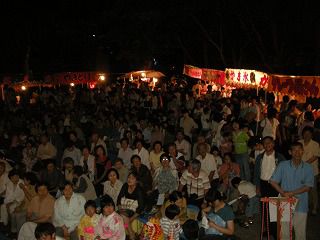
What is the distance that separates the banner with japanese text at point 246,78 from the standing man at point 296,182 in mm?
10378

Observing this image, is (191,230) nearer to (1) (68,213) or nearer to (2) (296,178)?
(2) (296,178)

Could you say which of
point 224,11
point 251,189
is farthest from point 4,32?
point 251,189

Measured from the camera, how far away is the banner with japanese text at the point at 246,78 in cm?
1690

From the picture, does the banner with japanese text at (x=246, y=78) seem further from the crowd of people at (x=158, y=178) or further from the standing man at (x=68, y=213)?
the standing man at (x=68, y=213)

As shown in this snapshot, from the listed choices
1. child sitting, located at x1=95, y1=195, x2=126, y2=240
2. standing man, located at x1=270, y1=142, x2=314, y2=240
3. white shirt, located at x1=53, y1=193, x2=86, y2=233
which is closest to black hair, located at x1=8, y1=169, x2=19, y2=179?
white shirt, located at x1=53, y1=193, x2=86, y2=233

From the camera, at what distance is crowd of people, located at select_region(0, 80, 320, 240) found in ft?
21.3

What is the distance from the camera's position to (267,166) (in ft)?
25.0

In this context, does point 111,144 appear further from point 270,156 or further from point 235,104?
point 270,156

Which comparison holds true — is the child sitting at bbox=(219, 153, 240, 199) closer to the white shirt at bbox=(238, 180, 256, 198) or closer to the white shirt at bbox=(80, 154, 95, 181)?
the white shirt at bbox=(238, 180, 256, 198)

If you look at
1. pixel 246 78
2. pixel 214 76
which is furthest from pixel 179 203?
pixel 214 76

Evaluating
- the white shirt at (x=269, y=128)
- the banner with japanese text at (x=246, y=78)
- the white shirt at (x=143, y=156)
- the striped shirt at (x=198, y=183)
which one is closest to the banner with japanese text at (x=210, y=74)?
the banner with japanese text at (x=246, y=78)

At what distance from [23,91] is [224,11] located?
1292 centimetres

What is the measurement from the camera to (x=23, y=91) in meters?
24.3

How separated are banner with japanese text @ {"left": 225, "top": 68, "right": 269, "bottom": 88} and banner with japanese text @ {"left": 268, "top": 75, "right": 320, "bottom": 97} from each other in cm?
94
